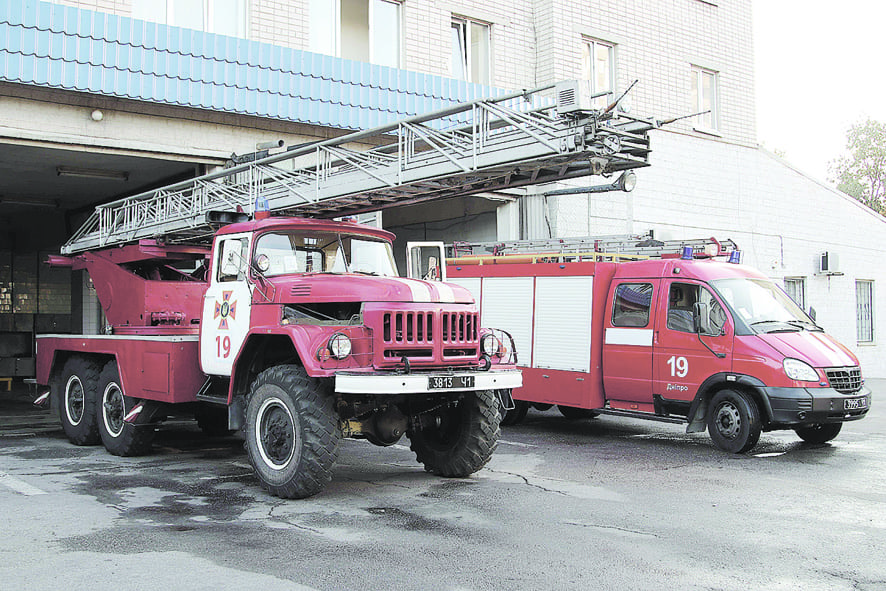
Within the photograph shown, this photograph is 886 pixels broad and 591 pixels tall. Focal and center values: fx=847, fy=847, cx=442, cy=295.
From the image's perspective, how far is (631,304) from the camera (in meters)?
11.2

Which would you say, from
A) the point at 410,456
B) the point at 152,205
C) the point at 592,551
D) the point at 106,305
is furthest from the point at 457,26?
the point at 592,551

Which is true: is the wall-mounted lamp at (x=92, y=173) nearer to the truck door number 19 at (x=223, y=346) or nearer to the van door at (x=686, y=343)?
the truck door number 19 at (x=223, y=346)

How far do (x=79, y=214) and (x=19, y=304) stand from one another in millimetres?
5256

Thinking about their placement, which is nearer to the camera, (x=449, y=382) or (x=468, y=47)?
(x=449, y=382)

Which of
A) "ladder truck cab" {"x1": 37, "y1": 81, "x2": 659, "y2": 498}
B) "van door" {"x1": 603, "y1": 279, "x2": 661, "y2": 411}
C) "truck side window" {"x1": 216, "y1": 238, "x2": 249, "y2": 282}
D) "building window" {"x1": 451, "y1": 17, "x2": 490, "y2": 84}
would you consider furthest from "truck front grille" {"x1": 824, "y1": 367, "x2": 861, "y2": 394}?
"building window" {"x1": 451, "y1": 17, "x2": 490, "y2": 84}

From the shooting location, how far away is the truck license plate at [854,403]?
9852 millimetres

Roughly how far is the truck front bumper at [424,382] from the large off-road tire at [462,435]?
436mm

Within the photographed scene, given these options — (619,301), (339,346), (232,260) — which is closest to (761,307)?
(619,301)

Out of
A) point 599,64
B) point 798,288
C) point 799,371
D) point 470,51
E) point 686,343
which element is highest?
point 599,64

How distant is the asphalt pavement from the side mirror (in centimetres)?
148

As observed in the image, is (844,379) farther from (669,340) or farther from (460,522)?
(460,522)

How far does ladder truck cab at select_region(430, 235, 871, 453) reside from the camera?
9.82 meters

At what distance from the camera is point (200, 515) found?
22.4 feet

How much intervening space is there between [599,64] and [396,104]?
626cm
